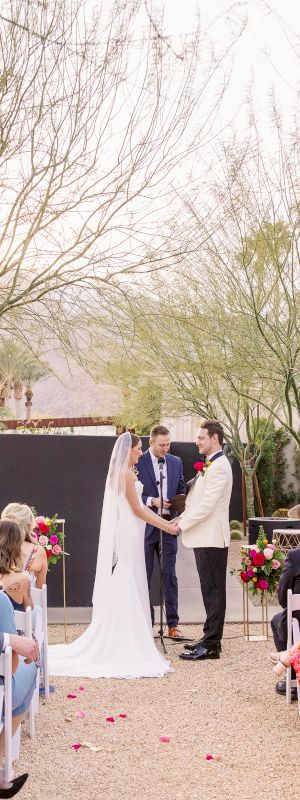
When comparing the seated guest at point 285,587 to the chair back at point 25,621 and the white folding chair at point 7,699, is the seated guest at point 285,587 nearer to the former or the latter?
the chair back at point 25,621

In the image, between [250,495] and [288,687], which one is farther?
[250,495]

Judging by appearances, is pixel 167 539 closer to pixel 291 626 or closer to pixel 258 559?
pixel 258 559

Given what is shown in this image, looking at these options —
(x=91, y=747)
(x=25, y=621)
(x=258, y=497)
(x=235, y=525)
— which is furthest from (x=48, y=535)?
(x=235, y=525)

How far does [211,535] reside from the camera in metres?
8.52

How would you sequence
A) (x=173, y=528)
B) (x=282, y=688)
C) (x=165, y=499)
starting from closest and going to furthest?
(x=282, y=688)
(x=173, y=528)
(x=165, y=499)

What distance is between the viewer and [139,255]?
7.71 meters

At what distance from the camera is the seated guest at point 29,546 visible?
7.02 m

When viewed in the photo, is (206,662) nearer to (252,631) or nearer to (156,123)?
(252,631)

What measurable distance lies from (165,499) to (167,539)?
0.40m

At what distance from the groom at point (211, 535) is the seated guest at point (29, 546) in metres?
1.38

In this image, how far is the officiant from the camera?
9414 mm

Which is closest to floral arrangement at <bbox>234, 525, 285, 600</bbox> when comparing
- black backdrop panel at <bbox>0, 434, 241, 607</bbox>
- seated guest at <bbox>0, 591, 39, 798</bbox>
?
black backdrop panel at <bbox>0, 434, 241, 607</bbox>

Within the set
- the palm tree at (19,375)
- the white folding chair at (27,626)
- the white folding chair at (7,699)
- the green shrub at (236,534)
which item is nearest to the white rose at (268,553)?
the white folding chair at (27,626)

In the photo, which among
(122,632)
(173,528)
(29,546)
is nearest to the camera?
(29,546)
